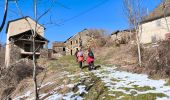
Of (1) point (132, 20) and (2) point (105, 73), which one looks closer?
(2) point (105, 73)

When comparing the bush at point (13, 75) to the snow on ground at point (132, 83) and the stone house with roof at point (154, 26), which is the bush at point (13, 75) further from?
the stone house with roof at point (154, 26)

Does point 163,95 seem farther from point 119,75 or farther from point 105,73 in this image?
point 105,73

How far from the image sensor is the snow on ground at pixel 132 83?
16255 mm

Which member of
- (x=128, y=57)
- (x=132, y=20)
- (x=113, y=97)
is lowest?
(x=113, y=97)

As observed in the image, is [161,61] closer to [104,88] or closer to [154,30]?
[104,88]

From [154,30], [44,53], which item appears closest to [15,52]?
[44,53]

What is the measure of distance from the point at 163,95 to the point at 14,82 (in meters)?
18.6

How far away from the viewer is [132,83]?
1811cm

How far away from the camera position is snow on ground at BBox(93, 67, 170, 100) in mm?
16255

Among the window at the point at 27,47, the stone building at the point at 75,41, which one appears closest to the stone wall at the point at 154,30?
the window at the point at 27,47

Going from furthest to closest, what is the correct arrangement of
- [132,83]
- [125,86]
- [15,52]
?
[15,52], [132,83], [125,86]

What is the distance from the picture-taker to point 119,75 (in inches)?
827

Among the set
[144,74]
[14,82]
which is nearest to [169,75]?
[144,74]

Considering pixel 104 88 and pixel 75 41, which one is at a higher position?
pixel 75 41
